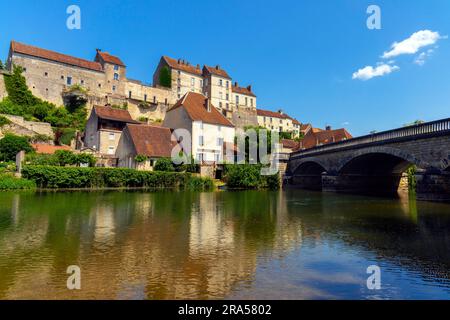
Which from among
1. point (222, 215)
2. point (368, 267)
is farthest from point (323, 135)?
point (368, 267)

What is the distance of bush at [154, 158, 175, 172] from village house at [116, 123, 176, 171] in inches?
71.2

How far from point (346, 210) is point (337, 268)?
12.6 m

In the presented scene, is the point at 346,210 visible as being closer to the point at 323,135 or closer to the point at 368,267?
the point at 368,267

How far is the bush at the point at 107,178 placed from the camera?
3250cm

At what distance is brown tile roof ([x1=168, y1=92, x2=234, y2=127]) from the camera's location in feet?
167

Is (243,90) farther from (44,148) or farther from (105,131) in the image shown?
(44,148)

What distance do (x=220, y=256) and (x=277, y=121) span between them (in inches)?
3497

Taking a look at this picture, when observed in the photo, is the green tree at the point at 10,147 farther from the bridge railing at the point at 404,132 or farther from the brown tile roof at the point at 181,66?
the brown tile roof at the point at 181,66

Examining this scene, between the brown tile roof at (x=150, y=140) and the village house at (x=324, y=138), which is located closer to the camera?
the brown tile roof at (x=150, y=140)

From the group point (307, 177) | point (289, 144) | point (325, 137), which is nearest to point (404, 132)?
point (307, 177)

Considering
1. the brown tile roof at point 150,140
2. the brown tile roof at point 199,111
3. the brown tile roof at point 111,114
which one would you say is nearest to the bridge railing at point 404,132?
the brown tile roof at point 199,111

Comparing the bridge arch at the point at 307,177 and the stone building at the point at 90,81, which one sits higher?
the stone building at the point at 90,81

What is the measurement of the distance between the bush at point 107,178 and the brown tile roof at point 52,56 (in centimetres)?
4024
